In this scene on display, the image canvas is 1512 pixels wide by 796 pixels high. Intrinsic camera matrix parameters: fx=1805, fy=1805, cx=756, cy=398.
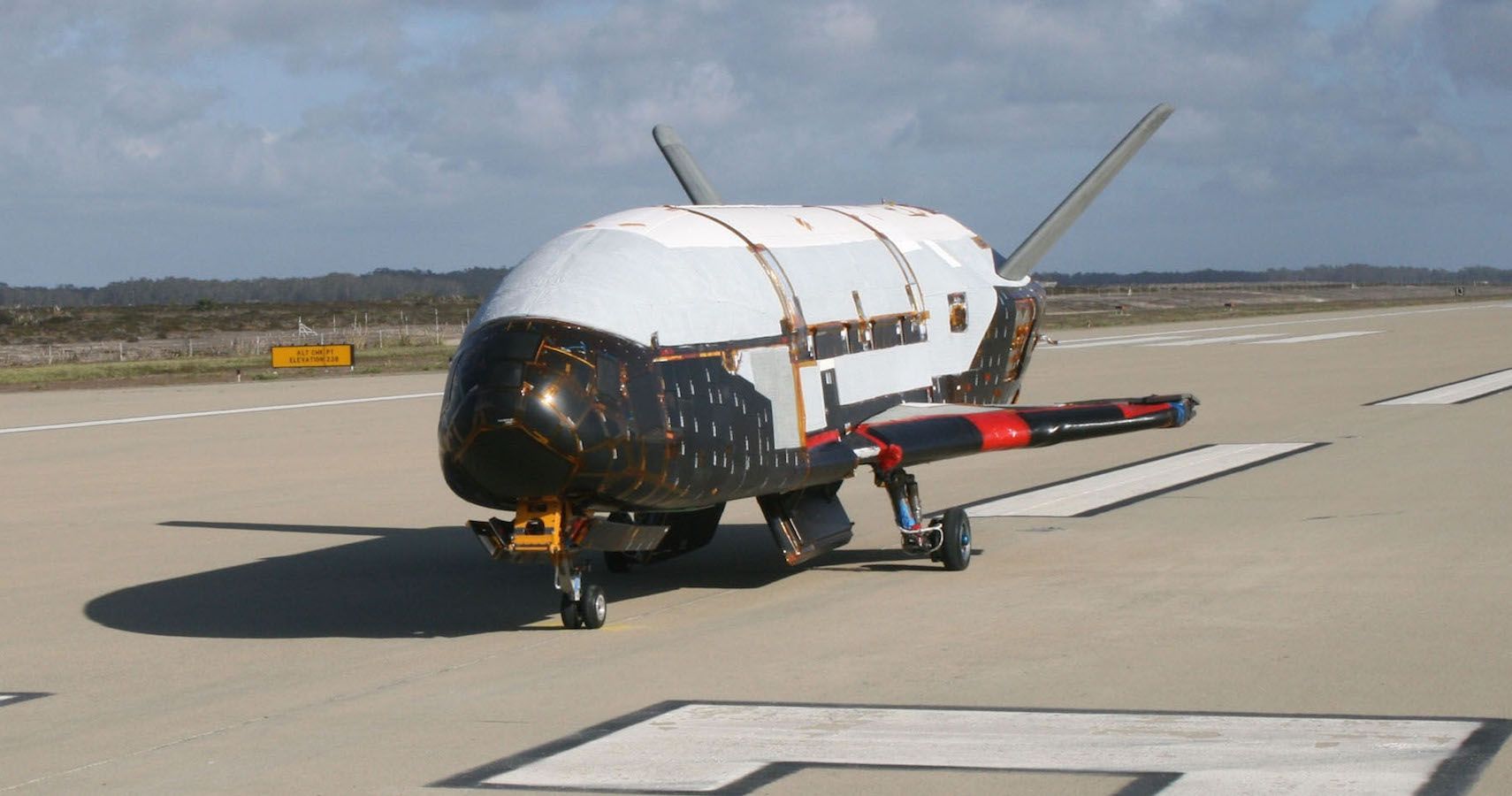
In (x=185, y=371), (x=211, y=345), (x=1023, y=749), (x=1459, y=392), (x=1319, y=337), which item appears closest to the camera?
(x=1023, y=749)

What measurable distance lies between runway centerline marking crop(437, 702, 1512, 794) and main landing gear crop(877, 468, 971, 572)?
19.1 ft

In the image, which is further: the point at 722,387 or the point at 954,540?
the point at 954,540

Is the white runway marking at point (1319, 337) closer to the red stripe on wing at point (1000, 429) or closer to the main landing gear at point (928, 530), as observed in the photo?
the red stripe on wing at point (1000, 429)

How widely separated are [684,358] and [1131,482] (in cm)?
1241

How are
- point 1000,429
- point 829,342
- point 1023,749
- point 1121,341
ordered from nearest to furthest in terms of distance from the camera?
point 1023,749 → point 829,342 → point 1000,429 → point 1121,341

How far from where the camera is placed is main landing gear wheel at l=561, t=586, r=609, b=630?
13.8 meters

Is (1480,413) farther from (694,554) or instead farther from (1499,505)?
(694,554)

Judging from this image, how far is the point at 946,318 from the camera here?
18016 mm

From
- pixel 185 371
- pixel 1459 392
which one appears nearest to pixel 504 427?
pixel 1459 392

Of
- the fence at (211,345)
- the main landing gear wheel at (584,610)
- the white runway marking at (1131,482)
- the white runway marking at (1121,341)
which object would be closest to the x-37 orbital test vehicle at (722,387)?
the main landing gear wheel at (584,610)

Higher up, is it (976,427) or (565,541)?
(976,427)

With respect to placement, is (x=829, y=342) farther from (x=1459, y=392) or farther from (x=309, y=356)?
(x=309, y=356)

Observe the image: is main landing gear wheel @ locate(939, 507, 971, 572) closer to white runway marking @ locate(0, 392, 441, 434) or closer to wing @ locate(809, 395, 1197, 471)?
wing @ locate(809, 395, 1197, 471)

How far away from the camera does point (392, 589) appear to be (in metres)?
16.7
